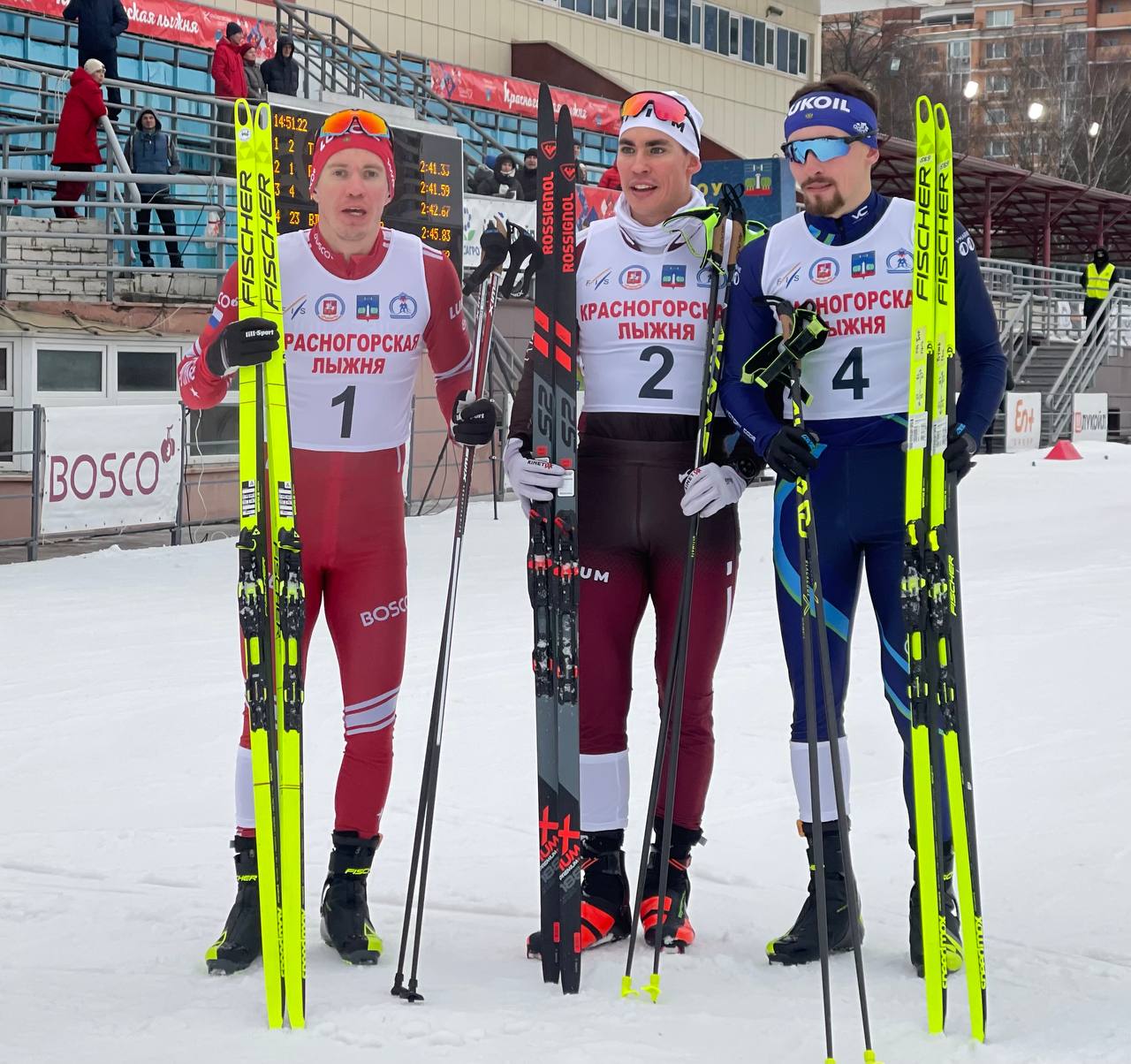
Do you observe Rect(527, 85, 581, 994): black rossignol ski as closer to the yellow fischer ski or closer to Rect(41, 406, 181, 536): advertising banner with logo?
the yellow fischer ski

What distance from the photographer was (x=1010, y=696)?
6.54 m

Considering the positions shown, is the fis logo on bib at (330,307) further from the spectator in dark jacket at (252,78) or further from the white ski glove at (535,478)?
the spectator in dark jacket at (252,78)

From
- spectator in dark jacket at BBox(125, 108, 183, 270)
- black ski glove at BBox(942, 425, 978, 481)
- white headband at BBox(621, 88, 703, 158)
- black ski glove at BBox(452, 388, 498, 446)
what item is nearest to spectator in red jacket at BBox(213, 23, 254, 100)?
spectator in dark jacket at BBox(125, 108, 183, 270)

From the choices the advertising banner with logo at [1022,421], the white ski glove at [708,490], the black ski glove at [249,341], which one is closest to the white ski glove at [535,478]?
the white ski glove at [708,490]

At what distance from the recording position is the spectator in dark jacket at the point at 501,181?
1583 cm

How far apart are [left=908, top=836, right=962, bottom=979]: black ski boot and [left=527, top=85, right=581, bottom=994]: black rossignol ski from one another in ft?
2.65

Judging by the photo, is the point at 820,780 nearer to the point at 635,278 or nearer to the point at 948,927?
the point at 948,927

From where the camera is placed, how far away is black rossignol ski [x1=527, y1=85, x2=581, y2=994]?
139 inches

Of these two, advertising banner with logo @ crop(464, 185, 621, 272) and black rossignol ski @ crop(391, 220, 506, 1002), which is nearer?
black rossignol ski @ crop(391, 220, 506, 1002)

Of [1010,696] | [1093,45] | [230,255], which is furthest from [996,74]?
[1010,696]

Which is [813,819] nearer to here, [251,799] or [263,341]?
[251,799]

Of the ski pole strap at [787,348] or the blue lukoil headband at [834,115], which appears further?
the blue lukoil headband at [834,115]

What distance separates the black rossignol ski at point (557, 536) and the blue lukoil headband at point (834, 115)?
561 mm

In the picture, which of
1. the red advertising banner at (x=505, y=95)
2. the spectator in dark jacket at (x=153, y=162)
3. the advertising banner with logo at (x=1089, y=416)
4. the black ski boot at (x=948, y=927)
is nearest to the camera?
the black ski boot at (x=948, y=927)
